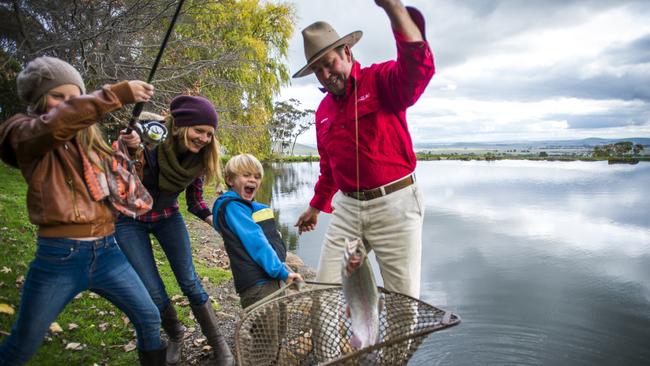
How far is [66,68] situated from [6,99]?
1365 cm

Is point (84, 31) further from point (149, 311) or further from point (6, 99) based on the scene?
point (6, 99)

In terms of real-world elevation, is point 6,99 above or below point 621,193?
above

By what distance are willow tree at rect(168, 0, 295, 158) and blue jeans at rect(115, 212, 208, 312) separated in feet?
19.1

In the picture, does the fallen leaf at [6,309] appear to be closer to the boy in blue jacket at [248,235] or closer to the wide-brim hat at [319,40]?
the boy in blue jacket at [248,235]

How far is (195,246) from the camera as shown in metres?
7.41

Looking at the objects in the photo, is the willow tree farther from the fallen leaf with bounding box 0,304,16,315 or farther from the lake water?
the fallen leaf with bounding box 0,304,16,315

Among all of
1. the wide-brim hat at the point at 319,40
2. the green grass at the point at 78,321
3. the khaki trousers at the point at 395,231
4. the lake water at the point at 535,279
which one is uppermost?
the wide-brim hat at the point at 319,40

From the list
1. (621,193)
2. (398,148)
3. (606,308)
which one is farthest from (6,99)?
(621,193)

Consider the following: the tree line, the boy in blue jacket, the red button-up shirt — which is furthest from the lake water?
the tree line

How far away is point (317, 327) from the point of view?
7.86 ft

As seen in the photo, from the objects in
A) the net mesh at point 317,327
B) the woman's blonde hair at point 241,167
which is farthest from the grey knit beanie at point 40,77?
the net mesh at point 317,327

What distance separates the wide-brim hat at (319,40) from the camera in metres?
2.34

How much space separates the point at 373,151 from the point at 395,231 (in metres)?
0.55

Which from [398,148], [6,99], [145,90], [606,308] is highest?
[6,99]
